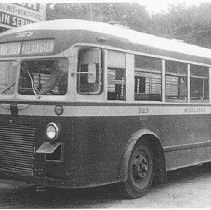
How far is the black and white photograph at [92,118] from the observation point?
268 inches

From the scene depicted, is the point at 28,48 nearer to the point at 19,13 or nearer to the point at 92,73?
the point at 92,73

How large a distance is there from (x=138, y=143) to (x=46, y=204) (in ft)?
5.54

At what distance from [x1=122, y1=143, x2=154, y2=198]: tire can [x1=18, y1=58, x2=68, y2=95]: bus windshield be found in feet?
5.26

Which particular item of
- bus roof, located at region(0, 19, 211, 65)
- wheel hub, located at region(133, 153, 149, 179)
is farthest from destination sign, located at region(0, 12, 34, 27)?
wheel hub, located at region(133, 153, 149, 179)

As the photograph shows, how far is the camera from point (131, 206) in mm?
7133

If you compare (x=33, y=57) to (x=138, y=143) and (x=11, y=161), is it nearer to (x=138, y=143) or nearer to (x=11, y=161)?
(x=11, y=161)

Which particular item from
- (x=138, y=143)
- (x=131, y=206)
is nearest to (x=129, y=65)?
(x=138, y=143)

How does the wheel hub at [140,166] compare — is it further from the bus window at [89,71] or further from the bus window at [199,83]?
the bus window at [199,83]

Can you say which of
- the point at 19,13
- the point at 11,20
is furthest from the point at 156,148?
the point at 19,13

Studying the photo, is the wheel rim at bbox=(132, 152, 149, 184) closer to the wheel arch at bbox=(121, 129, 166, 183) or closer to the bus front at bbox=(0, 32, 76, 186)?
the wheel arch at bbox=(121, 129, 166, 183)

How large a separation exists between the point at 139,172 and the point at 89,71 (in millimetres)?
1899

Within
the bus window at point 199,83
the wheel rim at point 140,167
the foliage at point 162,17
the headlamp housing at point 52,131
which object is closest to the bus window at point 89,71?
the headlamp housing at point 52,131

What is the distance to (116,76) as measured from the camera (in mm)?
7414

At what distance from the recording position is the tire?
7543mm
